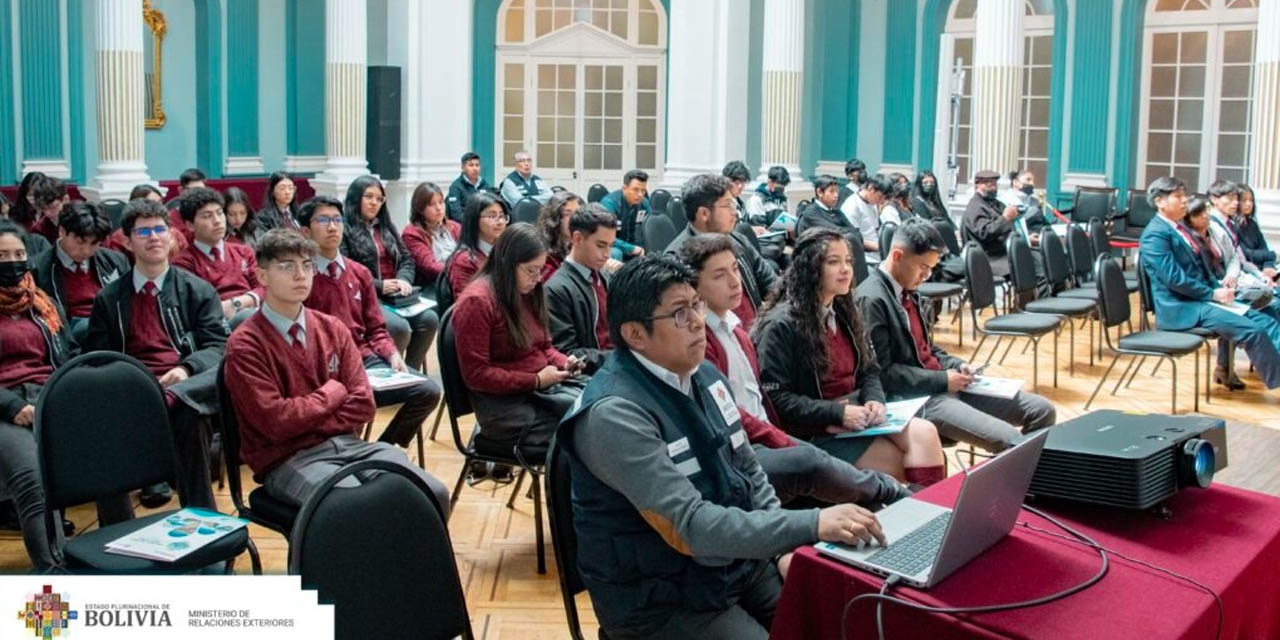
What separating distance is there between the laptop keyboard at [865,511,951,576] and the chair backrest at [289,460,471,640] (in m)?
0.79

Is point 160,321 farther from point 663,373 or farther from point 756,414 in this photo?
point 663,373

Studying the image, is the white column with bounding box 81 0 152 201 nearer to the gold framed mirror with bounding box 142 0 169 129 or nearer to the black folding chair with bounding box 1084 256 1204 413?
the gold framed mirror with bounding box 142 0 169 129

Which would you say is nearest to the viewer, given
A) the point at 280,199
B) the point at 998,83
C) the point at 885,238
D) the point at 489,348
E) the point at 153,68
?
the point at 489,348

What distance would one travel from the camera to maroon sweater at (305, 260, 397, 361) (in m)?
4.86

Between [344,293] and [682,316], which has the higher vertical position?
[682,316]

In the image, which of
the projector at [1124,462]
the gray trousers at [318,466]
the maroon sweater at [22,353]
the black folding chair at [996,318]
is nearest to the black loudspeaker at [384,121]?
the black folding chair at [996,318]

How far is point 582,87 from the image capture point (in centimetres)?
1485

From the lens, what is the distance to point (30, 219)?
7555 mm

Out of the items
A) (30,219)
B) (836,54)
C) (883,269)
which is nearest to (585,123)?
(836,54)

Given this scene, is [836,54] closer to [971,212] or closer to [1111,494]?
[971,212]

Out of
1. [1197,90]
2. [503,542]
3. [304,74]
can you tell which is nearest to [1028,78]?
[1197,90]

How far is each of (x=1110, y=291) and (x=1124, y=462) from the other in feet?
14.9

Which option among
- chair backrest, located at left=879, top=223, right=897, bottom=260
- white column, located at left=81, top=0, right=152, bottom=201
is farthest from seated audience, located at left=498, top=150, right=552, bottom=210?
chair backrest, located at left=879, top=223, right=897, bottom=260

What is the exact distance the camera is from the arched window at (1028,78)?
13750 millimetres
